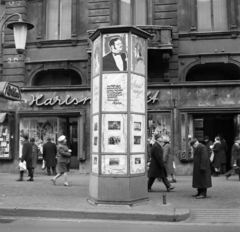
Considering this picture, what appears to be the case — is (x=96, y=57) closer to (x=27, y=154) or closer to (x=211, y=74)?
(x=27, y=154)

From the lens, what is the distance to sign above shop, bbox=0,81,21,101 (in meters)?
9.90

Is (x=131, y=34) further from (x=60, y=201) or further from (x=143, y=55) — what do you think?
(x=60, y=201)

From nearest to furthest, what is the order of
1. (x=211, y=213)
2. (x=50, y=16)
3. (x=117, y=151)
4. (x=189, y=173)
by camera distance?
1. (x=211, y=213)
2. (x=117, y=151)
3. (x=189, y=173)
4. (x=50, y=16)

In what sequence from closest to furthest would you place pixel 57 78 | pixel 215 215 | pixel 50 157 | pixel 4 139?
1. pixel 215 215
2. pixel 50 157
3. pixel 4 139
4. pixel 57 78

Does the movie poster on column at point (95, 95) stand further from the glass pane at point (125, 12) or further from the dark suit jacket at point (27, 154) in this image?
the glass pane at point (125, 12)

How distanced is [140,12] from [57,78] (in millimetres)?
5977

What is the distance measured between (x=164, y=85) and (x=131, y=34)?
30.0 feet

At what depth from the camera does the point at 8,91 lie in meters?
10.2

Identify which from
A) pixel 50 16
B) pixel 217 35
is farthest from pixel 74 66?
pixel 217 35

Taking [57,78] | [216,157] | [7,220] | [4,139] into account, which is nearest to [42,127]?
[4,139]

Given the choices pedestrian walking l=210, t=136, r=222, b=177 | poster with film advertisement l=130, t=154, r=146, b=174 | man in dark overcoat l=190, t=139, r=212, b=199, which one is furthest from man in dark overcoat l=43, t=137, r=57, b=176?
man in dark overcoat l=190, t=139, r=212, b=199

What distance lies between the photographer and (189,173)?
18500 mm

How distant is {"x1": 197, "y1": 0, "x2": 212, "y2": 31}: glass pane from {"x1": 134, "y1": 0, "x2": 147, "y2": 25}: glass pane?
285 centimetres

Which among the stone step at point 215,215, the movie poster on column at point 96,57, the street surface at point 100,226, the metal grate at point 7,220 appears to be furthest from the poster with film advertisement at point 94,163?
the stone step at point 215,215
